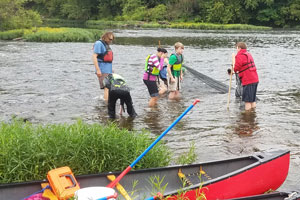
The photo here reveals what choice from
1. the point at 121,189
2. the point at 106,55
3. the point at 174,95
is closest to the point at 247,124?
the point at 174,95

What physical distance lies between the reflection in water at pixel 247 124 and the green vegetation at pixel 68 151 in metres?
3.33

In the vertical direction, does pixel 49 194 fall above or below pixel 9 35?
below

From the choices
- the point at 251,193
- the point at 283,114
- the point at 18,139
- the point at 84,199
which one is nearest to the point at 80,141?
the point at 18,139

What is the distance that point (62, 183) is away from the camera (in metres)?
4.60

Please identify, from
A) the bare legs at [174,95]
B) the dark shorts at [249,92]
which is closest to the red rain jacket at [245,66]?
the dark shorts at [249,92]

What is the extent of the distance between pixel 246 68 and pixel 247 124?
1467 millimetres

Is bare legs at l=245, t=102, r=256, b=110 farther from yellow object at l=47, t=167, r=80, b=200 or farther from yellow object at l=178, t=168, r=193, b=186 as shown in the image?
yellow object at l=47, t=167, r=80, b=200

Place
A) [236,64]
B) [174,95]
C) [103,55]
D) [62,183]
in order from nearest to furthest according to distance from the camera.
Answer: [62,183]
[236,64]
[103,55]
[174,95]

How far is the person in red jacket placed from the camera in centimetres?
972

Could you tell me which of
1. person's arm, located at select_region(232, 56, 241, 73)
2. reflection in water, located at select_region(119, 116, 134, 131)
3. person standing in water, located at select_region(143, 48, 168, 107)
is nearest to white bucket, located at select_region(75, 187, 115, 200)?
reflection in water, located at select_region(119, 116, 134, 131)

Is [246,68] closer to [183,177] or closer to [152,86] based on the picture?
[152,86]

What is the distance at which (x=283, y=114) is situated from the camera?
10820 millimetres

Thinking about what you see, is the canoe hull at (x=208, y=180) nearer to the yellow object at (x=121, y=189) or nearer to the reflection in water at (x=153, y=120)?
the yellow object at (x=121, y=189)

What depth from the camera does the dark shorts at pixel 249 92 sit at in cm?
1009
